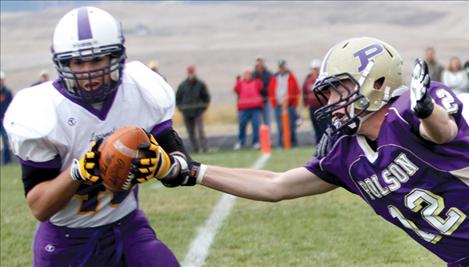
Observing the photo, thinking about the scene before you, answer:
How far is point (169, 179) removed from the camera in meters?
A: 3.55

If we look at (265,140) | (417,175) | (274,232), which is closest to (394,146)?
(417,175)

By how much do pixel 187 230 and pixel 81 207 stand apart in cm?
323

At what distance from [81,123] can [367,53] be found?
3.83ft

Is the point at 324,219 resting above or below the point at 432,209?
below

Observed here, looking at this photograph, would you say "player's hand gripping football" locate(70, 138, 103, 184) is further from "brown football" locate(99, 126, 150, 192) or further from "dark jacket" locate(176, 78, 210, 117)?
"dark jacket" locate(176, 78, 210, 117)

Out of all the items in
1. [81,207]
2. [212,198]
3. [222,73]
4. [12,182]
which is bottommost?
[222,73]

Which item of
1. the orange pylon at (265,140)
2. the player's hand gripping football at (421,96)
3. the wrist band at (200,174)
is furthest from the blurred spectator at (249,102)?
the player's hand gripping football at (421,96)

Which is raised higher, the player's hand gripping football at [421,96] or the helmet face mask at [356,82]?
the player's hand gripping football at [421,96]

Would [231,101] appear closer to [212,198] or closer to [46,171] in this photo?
[212,198]

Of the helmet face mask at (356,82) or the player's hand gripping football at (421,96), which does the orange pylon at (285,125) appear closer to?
the helmet face mask at (356,82)

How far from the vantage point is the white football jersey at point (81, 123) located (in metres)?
3.40

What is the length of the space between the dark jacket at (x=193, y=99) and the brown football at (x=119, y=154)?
1111 cm

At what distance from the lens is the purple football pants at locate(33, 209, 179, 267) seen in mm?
3660

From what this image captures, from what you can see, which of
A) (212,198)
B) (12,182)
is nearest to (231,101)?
(12,182)
